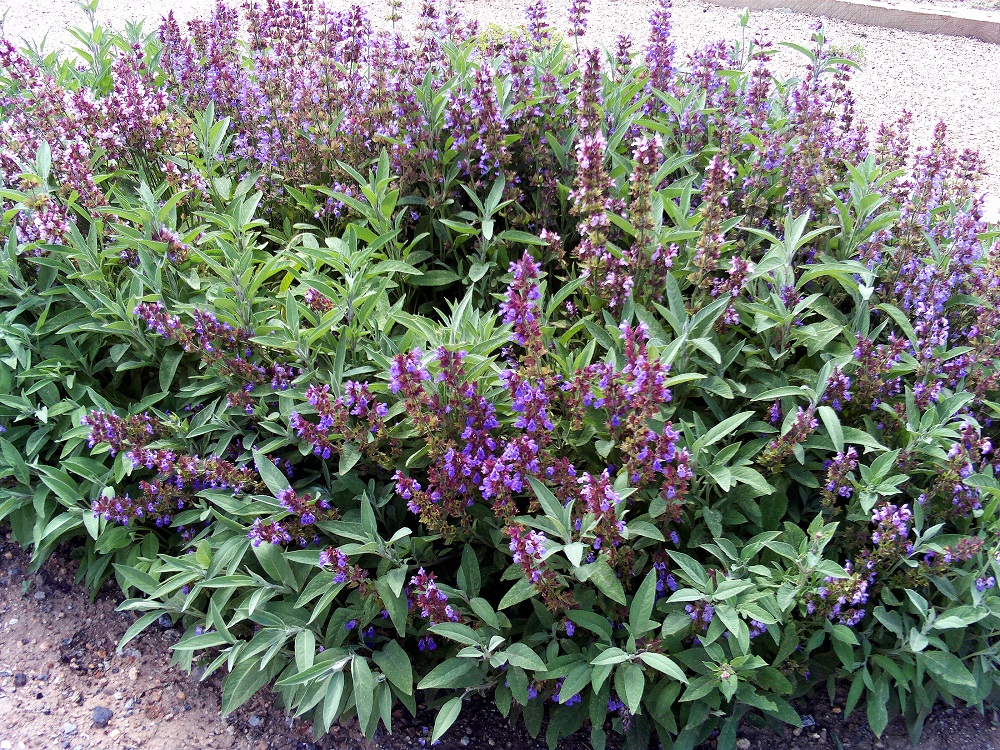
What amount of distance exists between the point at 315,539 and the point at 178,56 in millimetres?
3207

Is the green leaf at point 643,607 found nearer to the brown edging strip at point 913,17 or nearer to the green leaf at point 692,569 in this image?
the green leaf at point 692,569

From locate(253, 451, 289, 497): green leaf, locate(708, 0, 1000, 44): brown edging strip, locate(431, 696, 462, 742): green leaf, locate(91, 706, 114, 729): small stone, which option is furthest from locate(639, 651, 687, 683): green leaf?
locate(708, 0, 1000, 44): brown edging strip

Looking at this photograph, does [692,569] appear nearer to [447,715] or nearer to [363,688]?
[447,715]

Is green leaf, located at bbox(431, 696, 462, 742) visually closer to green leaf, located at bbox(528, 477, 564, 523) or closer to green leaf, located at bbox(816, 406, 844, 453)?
green leaf, located at bbox(528, 477, 564, 523)

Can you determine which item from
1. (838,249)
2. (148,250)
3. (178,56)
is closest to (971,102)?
(838,249)

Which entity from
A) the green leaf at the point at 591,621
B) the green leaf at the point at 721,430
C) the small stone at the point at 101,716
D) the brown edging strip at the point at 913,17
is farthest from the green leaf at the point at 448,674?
the brown edging strip at the point at 913,17

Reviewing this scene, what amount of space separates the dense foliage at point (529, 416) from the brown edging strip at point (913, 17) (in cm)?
709

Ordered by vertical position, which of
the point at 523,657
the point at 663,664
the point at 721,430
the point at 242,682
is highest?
the point at 721,430

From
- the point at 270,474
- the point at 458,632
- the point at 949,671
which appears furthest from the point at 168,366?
the point at 949,671

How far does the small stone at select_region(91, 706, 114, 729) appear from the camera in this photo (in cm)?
277

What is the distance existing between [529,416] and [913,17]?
946cm

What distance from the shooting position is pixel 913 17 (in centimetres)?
943

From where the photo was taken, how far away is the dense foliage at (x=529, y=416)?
97.2 inches

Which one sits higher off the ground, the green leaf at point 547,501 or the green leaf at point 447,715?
the green leaf at point 547,501
